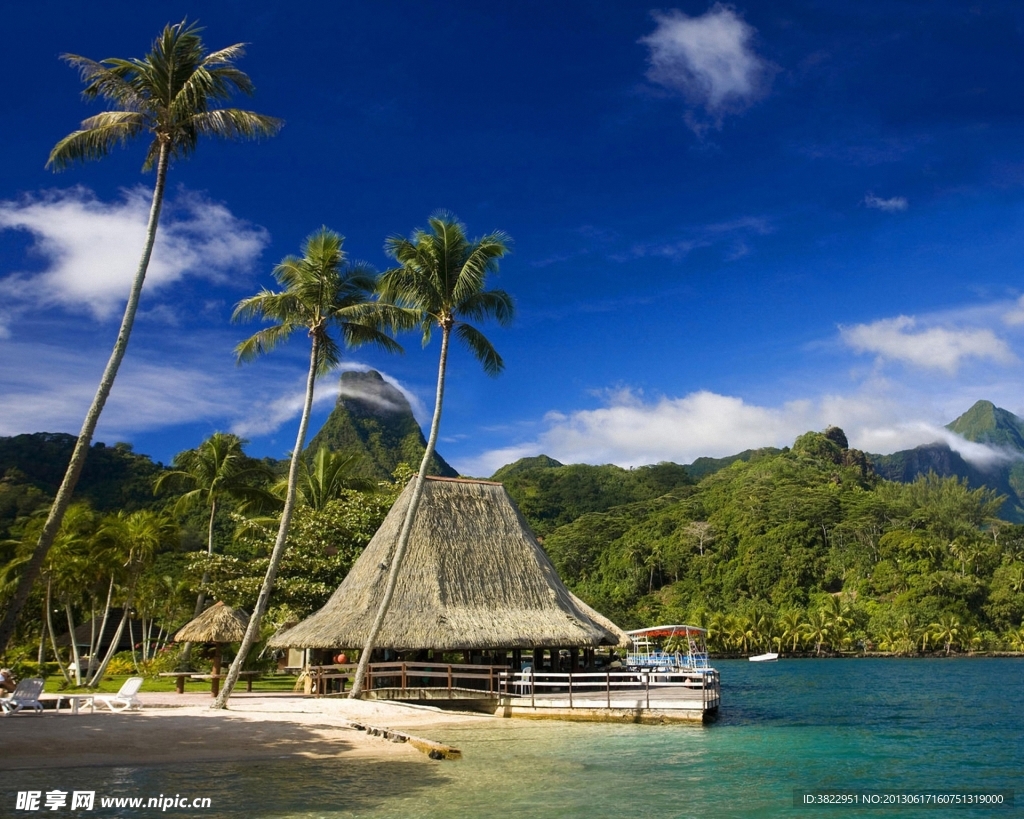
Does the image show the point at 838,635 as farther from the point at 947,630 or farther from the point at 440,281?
the point at 440,281

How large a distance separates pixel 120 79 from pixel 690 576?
3586 inches

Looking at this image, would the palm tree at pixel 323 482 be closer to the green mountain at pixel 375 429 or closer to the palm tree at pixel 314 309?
the palm tree at pixel 314 309

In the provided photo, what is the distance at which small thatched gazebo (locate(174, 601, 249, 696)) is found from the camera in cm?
2275

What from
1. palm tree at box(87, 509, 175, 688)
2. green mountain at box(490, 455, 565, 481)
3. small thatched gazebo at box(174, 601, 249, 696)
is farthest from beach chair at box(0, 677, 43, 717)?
green mountain at box(490, 455, 565, 481)

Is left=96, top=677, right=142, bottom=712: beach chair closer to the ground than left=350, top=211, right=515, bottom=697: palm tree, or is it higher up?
closer to the ground

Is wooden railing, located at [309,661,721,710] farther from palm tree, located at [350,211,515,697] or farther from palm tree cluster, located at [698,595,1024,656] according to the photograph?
palm tree cluster, located at [698,595,1024,656]

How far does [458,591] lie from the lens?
2159 centimetres

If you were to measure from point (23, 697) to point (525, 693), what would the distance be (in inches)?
444

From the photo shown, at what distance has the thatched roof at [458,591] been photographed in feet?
66.1

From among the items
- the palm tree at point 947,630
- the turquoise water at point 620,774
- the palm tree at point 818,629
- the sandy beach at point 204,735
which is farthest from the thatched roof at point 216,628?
the palm tree at point 947,630

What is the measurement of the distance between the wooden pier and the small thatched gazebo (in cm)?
278

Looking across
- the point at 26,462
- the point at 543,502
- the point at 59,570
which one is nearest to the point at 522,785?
the point at 59,570

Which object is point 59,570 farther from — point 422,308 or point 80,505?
point 422,308

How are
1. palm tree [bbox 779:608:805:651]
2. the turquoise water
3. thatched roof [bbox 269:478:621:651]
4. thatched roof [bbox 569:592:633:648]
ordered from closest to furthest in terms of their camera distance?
1. the turquoise water
2. thatched roof [bbox 269:478:621:651]
3. thatched roof [bbox 569:592:633:648]
4. palm tree [bbox 779:608:805:651]
